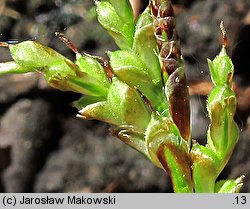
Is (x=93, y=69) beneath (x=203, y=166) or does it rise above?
above

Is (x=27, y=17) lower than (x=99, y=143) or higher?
higher

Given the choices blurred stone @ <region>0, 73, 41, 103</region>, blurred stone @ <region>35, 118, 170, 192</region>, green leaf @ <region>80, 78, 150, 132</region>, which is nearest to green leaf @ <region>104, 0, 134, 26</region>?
green leaf @ <region>80, 78, 150, 132</region>

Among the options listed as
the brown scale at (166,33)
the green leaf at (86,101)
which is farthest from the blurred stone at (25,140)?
the brown scale at (166,33)

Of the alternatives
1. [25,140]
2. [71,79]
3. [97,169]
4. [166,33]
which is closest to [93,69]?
[71,79]

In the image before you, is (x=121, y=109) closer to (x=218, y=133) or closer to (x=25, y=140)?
(x=218, y=133)

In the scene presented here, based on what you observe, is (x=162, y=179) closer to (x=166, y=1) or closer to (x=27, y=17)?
(x=27, y=17)

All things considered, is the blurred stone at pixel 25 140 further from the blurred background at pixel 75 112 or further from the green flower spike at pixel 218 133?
the green flower spike at pixel 218 133
